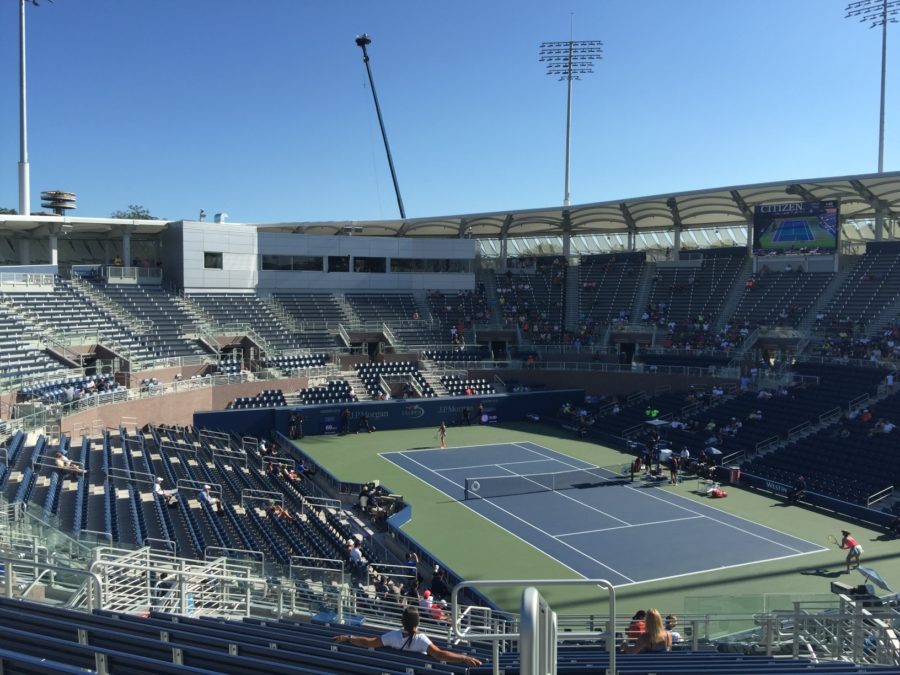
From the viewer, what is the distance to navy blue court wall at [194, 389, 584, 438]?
34188mm

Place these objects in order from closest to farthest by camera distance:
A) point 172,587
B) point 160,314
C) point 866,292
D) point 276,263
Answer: point 172,587 < point 866,292 < point 160,314 < point 276,263

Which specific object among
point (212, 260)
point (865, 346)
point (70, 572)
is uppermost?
point (212, 260)

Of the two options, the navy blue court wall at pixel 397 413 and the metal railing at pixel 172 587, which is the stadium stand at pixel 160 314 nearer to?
the navy blue court wall at pixel 397 413

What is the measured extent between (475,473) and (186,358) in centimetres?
1543

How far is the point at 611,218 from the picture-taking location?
50.4 meters

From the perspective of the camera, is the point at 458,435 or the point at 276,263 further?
the point at 276,263

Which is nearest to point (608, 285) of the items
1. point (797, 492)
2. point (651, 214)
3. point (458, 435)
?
point (651, 214)

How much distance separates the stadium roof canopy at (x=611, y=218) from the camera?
38.5 metres

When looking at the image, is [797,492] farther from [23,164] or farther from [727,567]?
[23,164]

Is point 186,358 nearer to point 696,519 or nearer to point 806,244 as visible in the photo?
point 696,519

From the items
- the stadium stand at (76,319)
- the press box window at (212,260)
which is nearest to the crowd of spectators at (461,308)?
the press box window at (212,260)

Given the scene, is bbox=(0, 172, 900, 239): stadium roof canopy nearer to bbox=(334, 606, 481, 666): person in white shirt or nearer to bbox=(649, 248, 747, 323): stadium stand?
bbox=(649, 248, 747, 323): stadium stand

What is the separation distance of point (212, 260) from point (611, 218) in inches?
992

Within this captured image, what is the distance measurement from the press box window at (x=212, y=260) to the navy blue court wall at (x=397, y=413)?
552 inches
